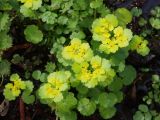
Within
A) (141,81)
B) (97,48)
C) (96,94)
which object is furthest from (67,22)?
(141,81)

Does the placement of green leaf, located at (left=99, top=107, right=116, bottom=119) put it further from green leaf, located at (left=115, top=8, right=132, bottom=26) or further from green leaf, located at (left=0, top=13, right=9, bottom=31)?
green leaf, located at (left=0, top=13, right=9, bottom=31)

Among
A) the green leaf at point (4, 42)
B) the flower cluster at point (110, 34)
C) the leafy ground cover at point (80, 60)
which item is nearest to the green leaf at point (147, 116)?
the leafy ground cover at point (80, 60)

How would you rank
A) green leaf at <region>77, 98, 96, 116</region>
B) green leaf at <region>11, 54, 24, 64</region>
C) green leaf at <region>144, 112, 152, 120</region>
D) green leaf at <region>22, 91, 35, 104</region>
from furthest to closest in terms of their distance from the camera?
green leaf at <region>11, 54, 24, 64</region> < green leaf at <region>144, 112, 152, 120</region> < green leaf at <region>22, 91, 35, 104</region> < green leaf at <region>77, 98, 96, 116</region>

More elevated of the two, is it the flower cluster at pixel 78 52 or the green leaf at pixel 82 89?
the flower cluster at pixel 78 52

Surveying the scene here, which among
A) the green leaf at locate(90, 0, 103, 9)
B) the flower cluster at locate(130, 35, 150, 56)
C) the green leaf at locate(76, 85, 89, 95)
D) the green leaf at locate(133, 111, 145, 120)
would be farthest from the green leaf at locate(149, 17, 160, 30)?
the green leaf at locate(76, 85, 89, 95)

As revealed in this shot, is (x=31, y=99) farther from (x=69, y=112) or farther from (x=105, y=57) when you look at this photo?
(x=105, y=57)

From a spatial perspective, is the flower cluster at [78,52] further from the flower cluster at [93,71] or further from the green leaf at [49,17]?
the green leaf at [49,17]

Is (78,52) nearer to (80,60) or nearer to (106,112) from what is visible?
(80,60)
